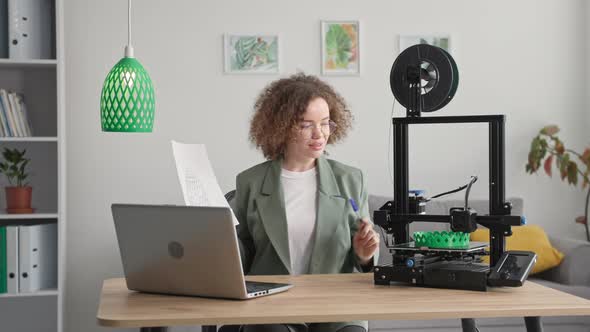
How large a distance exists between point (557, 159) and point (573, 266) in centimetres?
71

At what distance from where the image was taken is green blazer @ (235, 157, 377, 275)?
7.97 ft

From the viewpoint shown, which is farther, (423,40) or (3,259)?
(423,40)

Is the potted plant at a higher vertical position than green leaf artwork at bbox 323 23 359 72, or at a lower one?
lower

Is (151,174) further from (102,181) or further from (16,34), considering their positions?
(16,34)

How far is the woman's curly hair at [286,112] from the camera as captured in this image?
2562 millimetres

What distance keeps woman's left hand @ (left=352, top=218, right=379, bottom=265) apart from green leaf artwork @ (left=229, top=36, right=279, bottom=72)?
2.12 metres

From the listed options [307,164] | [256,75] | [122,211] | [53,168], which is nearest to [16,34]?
[53,168]

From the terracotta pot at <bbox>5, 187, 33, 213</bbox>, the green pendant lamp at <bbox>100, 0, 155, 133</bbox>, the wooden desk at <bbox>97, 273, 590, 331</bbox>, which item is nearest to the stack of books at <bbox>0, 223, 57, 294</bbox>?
the terracotta pot at <bbox>5, 187, 33, 213</bbox>

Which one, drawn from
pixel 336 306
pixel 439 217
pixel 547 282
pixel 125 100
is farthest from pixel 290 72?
pixel 336 306

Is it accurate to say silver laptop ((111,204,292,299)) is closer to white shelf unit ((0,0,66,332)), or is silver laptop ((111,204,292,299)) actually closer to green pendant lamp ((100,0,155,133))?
green pendant lamp ((100,0,155,133))

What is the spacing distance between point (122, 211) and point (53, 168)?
238 centimetres

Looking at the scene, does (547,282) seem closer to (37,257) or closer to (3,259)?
(37,257)

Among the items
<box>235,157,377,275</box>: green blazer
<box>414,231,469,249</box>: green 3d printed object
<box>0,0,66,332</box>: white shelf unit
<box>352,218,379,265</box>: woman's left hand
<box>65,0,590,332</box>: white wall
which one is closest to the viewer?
<box>414,231,469,249</box>: green 3d printed object

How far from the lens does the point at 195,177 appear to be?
7.29 feet
